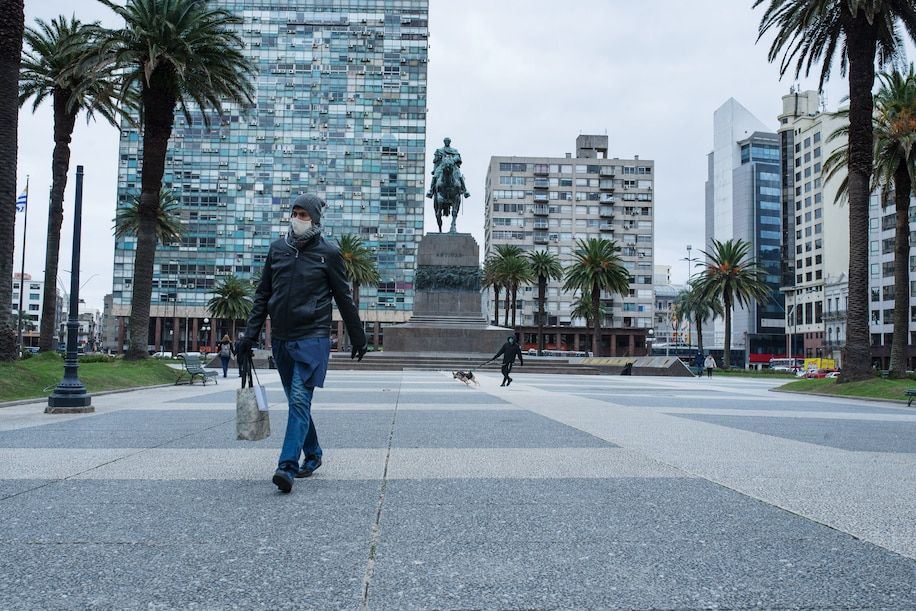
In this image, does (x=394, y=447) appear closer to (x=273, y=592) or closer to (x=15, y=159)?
(x=273, y=592)

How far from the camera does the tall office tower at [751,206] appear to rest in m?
123

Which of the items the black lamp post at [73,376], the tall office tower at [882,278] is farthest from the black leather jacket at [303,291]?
the tall office tower at [882,278]

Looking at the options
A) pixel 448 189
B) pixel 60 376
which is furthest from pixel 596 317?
pixel 60 376

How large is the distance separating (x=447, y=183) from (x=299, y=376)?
36.8 metres

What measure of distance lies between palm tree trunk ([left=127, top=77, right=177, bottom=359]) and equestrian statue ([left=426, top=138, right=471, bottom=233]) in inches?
738

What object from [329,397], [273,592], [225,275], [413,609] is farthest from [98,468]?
[225,275]

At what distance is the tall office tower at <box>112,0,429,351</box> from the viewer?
104 metres

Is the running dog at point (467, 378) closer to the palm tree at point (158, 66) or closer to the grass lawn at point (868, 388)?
the palm tree at point (158, 66)

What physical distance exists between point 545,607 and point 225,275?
102 m

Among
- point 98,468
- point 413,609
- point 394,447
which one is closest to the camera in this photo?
point 413,609

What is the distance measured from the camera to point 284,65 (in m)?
105

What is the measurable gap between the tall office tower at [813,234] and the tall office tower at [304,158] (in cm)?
5273

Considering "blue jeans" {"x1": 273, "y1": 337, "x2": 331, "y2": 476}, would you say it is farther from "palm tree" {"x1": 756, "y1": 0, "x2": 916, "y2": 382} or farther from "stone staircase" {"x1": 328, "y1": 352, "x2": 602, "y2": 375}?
"stone staircase" {"x1": 328, "y1": 352, "x2": 602, "y2": 375}

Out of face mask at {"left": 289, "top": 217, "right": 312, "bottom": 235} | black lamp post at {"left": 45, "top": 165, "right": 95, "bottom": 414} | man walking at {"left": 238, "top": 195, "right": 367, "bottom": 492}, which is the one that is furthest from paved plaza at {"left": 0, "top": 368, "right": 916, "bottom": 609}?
black lamp post at {"left": 45, "top": 165, "right": 95, "bottom": 414}
